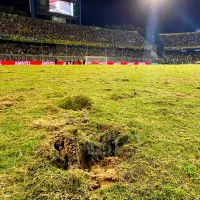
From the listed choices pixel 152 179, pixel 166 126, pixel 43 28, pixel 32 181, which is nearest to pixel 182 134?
pixel 166 126

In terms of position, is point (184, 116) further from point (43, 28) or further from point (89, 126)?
point (43, 28)

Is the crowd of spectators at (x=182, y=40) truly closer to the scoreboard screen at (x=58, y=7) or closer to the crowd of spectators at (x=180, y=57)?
the crowd of spectators at (x=180, y=57)

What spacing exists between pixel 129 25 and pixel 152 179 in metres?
85.1

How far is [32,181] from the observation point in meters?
2.40

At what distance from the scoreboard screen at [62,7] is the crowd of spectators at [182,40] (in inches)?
1324

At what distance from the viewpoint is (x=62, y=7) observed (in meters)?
55.2

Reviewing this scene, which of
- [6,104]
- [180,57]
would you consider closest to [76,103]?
[6,104]

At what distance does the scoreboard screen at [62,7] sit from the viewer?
52562 mm

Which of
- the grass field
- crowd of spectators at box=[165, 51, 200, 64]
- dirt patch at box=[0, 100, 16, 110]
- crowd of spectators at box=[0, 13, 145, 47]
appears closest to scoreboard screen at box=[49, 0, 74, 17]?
crowd of spectators at box=[0, 13, 145, 47]

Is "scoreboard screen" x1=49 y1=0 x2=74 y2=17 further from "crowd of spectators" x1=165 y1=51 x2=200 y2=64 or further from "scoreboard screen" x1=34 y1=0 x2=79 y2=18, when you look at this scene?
"crowd of spectators" x1=165 y1=51 x2=200 y2=64

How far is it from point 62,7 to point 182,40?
40.2 meters

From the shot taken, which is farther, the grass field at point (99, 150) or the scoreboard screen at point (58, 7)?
the scoreboard screen at point (58, 7)

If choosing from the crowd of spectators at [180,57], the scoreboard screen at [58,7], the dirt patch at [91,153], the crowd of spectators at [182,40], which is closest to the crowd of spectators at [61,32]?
the scoreboard screen at [58,7]

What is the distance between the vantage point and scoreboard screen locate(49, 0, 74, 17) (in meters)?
52.6
